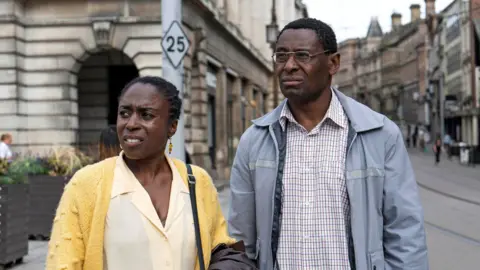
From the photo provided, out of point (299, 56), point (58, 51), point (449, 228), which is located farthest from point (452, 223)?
point (58, 51)

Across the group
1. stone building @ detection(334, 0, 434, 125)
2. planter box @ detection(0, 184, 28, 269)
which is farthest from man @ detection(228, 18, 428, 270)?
stone building @ detection(334, 0, 434, 125)

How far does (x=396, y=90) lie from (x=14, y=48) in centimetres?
9356

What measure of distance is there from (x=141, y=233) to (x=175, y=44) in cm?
845

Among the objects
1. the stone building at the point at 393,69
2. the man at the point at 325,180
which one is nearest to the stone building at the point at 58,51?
the man at the point at 325,180

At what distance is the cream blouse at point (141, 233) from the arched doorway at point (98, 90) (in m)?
20.7

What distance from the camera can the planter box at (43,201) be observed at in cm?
1084

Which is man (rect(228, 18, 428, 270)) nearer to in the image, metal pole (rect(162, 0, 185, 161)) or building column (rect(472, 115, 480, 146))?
metal pole (rect(162, 0, 185, 161))

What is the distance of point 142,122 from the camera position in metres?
2.80

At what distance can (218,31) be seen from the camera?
26.7 metres

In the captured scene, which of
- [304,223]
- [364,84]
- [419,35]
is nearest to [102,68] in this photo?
[304,223]

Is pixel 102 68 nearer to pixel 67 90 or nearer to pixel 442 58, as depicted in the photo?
pixel 67 90

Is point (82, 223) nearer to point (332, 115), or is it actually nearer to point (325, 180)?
point (325, 180)

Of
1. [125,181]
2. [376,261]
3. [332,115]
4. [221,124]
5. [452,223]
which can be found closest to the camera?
[125,181]

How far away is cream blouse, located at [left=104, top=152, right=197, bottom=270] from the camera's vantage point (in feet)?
8.79
